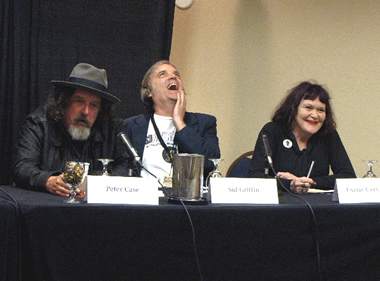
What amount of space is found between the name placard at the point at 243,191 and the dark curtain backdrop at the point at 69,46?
5.80ft

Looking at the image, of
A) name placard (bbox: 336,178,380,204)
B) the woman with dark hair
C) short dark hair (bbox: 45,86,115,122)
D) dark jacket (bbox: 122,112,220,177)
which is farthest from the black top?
short dark hair (bbox: 45,86,115,122)

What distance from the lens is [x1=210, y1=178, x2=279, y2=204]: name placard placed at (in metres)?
1.40

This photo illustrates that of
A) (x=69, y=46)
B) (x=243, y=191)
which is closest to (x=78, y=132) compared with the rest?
(x=243, y=191)

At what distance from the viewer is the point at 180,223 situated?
1266 mm

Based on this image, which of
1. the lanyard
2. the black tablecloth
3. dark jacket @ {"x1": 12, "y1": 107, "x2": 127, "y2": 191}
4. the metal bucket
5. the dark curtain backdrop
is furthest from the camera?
the dark curtain backdrop

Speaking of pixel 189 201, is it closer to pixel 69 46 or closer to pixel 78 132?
pixel 78 132

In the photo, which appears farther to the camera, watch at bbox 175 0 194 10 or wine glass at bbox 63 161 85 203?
watch at bbox 175 0 194 10

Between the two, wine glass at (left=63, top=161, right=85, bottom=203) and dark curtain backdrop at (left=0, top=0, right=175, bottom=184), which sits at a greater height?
dark curtain backdrop at (left=0, top=0, right=175, bottom=184)

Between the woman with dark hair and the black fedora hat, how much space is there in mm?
927

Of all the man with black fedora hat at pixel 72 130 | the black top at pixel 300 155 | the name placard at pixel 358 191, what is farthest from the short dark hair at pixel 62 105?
the name placard at pixel 358 191

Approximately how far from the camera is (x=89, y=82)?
2.11m

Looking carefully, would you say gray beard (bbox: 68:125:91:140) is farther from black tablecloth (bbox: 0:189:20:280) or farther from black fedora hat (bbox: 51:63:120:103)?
black tablecloth (bbox: 0:189:20:280)

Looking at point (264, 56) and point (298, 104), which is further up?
point (264, 56)

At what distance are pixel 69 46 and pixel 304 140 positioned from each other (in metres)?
1.71
